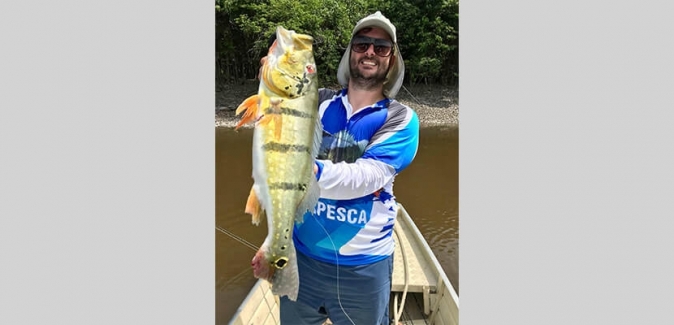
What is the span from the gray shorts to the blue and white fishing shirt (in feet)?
0.18

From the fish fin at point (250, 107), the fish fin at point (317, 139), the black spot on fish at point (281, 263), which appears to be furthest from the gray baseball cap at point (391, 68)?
the black spot on fish at point (281, 263)

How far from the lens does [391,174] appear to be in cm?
195

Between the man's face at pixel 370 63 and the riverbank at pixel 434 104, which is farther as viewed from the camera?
the riverbank at pixel 434 104

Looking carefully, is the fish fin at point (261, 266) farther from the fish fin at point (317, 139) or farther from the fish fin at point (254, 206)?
the fish fin at point (317, 139)

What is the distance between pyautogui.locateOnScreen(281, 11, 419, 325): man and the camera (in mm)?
1993

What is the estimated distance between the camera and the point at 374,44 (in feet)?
6.72

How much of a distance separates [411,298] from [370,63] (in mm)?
3305

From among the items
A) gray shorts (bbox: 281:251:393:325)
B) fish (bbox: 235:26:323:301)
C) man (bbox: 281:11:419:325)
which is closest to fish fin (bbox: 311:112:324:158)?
fish (bbox: 235:26:323:301)

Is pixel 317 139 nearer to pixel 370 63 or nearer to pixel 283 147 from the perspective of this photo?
pixel 283 147

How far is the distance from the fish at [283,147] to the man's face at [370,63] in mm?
292

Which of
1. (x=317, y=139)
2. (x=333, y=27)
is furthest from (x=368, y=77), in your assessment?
(x=333, y=27)

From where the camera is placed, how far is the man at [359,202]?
199 centimetres

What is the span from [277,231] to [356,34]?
1110mm

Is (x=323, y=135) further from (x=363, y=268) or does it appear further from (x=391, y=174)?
(x=363, y=268)
